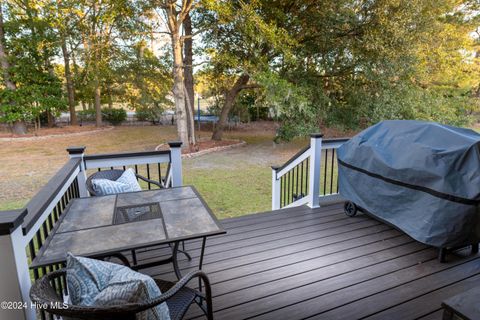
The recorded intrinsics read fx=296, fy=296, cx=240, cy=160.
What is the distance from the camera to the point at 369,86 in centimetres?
970

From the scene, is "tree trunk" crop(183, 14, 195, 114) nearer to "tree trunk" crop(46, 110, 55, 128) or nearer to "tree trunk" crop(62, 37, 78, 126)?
"tree trunk" crop(62, 37, 78, 126)

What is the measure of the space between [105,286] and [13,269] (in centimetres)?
44

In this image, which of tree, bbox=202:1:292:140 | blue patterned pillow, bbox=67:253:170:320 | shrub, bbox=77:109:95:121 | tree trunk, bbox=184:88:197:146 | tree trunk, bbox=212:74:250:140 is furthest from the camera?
shrub, bbox=77:109:95:121

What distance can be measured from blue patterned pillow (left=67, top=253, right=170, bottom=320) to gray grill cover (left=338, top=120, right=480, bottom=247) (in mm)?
2243

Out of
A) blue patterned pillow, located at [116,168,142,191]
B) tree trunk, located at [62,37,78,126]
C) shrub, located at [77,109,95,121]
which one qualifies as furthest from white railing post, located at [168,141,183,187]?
shrub, located at [77,109,95,121]

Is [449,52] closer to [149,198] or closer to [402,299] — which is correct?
[402,299]

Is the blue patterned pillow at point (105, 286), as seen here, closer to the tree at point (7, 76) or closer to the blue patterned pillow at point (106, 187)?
the blue patterned pillow at point (106, 187)

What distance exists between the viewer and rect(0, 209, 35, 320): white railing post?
49.0 inches

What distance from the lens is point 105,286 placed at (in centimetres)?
119

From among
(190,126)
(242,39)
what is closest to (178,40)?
(242,39)

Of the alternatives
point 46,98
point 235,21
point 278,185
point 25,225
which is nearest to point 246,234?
point 278,185

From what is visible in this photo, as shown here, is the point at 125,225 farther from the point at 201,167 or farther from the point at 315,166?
the point at 201,167

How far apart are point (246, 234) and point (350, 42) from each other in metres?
8.17

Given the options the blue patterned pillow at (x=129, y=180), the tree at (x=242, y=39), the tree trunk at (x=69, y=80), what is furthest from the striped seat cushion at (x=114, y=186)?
the tree trunk at (x=69, y=80)
